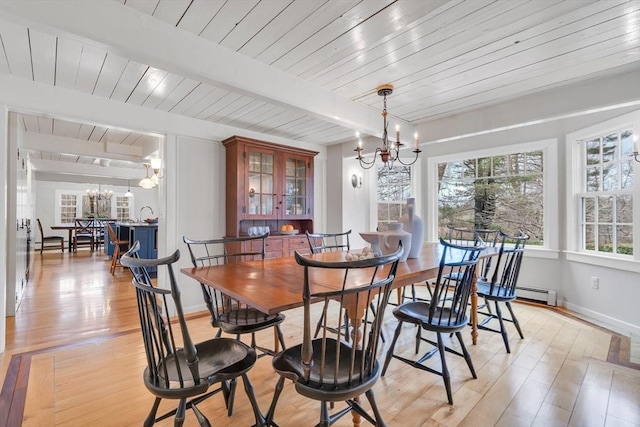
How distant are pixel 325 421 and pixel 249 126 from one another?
3.41 metres

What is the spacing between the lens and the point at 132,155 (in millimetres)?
4996

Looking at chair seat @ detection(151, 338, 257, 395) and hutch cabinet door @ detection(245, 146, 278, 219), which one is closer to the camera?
chair seat @ detection(151, 338, 257, 395)

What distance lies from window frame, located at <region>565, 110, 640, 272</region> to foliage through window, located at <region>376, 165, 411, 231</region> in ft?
6.59

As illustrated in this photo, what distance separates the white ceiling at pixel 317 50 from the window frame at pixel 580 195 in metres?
0.87

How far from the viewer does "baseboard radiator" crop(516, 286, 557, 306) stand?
3.61m

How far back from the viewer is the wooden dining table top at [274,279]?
4.23 feet

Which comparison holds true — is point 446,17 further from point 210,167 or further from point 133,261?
point 210,167

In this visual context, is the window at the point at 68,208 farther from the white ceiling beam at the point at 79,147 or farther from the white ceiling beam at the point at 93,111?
the white ceiling beam at the point at 93,111

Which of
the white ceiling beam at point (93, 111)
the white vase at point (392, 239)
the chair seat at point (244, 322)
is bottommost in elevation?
the chair seat at point (244, 322)

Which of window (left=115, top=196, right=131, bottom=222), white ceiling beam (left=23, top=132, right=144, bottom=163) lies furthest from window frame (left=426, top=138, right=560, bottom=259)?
window (left=115, top=196, right=131, bottom=222)

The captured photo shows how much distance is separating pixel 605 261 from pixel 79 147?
6.78m

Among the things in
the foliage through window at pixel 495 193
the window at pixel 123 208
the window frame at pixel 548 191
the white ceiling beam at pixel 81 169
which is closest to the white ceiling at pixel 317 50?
the window frame at pixel 548 191

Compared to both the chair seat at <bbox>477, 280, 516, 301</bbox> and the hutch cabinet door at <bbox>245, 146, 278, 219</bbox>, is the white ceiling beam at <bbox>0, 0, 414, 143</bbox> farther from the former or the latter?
the chair seat at <bbox>477, 280, 516, 301</bbox>

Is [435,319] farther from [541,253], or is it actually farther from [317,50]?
[541,253]
